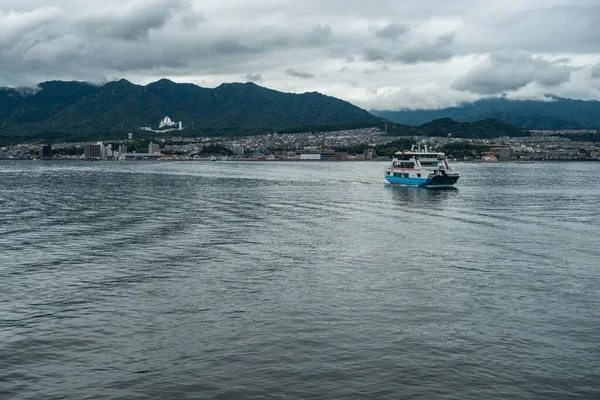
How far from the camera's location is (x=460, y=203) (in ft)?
279

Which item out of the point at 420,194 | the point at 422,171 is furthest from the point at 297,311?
the point at 422,171

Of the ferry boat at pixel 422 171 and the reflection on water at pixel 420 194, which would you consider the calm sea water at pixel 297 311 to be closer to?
the reflection on water at pixel 420 194

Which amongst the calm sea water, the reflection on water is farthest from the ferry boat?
the calm sea water

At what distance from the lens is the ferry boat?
11494 centimetres

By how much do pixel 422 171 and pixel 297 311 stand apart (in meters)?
96.7

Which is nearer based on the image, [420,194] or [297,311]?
[297,311]

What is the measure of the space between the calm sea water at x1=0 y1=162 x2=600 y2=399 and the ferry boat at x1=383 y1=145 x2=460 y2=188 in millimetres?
55843

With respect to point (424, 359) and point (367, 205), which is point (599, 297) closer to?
point (424, 359)

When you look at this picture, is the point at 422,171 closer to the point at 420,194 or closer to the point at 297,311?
the point at 420,194

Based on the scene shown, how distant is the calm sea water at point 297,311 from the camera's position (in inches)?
822

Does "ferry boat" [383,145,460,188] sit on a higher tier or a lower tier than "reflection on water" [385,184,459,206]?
higher

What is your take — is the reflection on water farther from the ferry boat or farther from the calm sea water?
the calm sea water

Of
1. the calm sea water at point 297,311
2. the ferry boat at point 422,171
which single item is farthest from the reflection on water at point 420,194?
the calm sea water at point 297,311

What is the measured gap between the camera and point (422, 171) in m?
121
